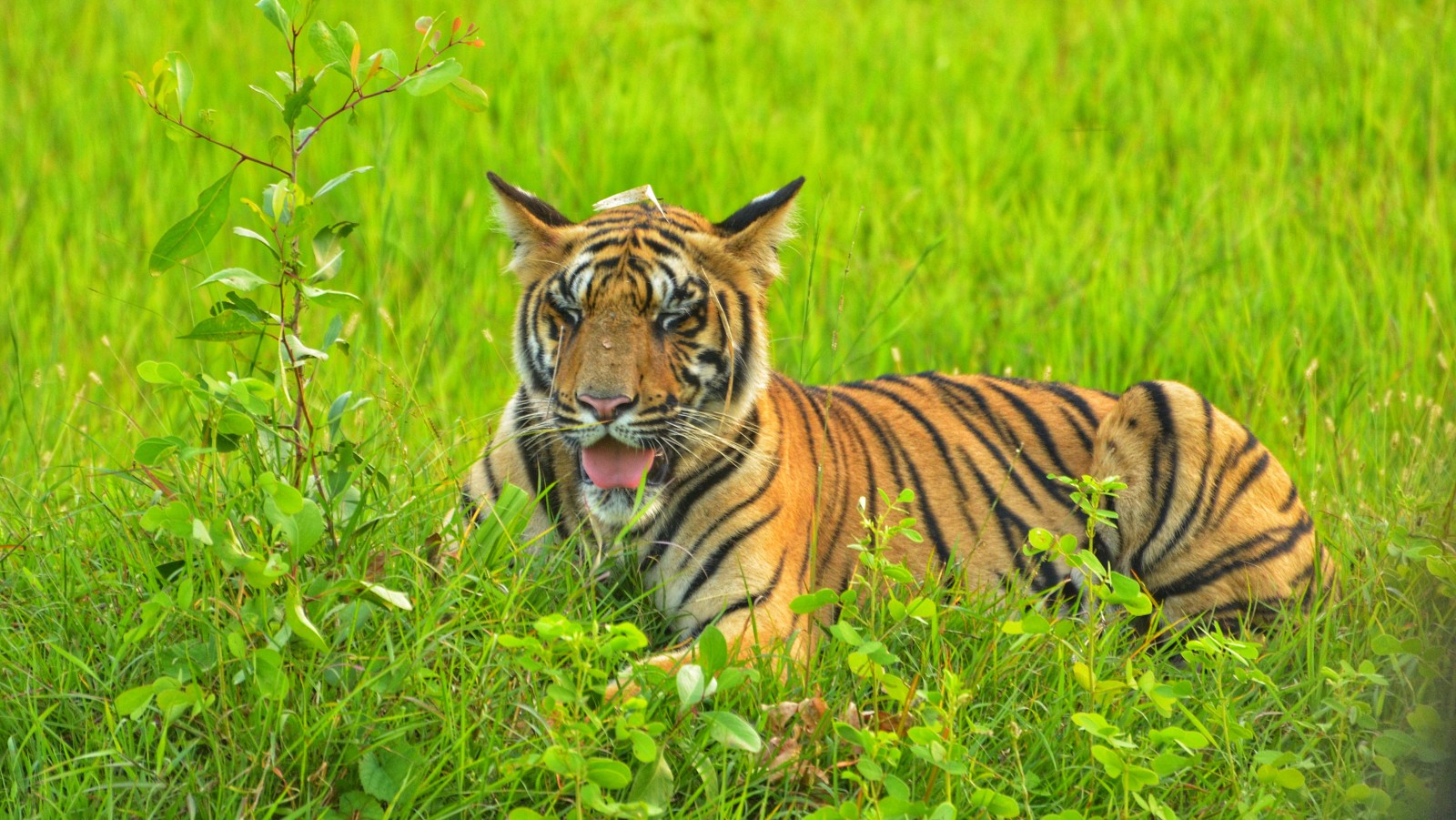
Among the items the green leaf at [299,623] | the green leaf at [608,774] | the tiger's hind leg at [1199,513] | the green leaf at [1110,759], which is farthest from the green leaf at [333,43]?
the tiger's hind leg at [1199,513]

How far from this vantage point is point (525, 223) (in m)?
3.60

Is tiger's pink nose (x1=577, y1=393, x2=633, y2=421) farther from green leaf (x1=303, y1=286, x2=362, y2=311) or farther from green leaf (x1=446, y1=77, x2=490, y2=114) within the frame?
green leaf (x1=446, y1=77, x2=490, y2=114)

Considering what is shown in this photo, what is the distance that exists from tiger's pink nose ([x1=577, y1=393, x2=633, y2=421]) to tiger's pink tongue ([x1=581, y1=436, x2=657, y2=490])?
0.15m

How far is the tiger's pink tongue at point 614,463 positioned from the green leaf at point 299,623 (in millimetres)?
976

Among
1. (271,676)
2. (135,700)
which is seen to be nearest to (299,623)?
(271,676)

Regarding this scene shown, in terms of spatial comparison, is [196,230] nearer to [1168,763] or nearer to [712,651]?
[712,651]

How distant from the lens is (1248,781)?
2926 mm

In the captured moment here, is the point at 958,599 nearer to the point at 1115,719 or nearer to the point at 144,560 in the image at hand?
the point at 1115,719

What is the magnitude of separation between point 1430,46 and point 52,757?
8383 mm

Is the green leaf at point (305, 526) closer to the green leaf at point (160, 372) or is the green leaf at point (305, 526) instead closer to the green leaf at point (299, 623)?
the green leaf at point (299, 623)

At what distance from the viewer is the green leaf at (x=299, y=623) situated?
7.97 feet

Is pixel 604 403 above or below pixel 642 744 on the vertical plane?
above

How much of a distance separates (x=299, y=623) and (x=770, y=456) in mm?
1490

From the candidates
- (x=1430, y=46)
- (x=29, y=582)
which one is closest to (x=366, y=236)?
(x=29, y=582)
